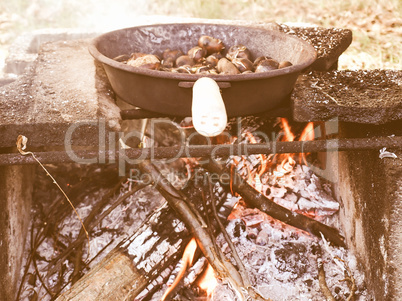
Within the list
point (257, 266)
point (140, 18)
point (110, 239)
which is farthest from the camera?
point (140, 18)

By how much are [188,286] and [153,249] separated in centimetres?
25

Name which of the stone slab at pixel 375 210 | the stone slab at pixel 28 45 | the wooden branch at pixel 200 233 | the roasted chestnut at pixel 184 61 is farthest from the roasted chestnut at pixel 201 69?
the stone slab at pixel 28 45

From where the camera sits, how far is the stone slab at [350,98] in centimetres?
153

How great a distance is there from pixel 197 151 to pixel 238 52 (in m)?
0.60

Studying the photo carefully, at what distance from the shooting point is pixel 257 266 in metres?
1.83

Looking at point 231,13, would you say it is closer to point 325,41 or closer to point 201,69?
point 325,41

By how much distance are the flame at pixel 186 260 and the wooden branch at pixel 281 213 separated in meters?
0.37

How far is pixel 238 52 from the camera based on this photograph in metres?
1.79

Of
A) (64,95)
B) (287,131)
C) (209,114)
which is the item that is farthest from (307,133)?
(64,95)

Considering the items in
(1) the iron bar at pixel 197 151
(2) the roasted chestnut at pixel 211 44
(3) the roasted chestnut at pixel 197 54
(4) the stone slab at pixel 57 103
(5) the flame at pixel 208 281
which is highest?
(2) the roasted chestnut at pixel 211 44

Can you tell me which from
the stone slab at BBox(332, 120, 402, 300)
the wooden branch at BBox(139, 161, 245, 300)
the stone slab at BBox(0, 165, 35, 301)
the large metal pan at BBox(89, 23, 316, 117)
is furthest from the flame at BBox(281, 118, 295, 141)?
the stone slab at BBox(0, 165, 35, 301)

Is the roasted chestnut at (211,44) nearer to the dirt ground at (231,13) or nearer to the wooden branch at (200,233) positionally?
the wooden branch at (200,233)

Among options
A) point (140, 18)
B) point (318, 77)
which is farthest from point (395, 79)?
point (140, 18)

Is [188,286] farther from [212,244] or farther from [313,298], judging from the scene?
[313,298]
